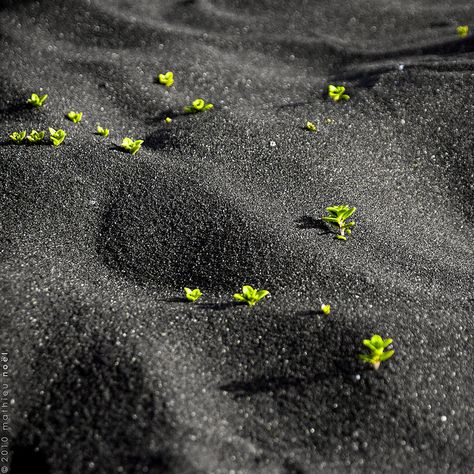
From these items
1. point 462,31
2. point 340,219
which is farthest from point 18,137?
point 462,31

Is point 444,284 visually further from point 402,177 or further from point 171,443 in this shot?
point 171,443

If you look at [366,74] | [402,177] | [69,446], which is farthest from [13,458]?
[366,74]

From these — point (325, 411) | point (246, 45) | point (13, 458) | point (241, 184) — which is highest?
point (246, 45)

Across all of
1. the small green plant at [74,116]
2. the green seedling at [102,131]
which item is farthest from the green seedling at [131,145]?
the small green plant at [74,116]

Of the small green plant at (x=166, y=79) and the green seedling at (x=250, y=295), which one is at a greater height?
the small green plant at (x=166, y=79)

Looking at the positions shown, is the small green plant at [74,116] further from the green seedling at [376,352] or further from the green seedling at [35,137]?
the green seedling at [376,352]

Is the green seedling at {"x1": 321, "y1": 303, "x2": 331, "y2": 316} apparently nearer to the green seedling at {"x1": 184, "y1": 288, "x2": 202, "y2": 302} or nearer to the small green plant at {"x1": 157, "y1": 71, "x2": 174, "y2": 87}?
the green seedling at {"x1": 184, "y1": 288, "x2": 202, "y2": 302}

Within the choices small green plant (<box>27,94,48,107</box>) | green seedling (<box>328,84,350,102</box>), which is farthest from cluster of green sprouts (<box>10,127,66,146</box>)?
green seedling (<box>328,84,350,102</box>)

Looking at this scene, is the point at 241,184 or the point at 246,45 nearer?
the point at 241,184
